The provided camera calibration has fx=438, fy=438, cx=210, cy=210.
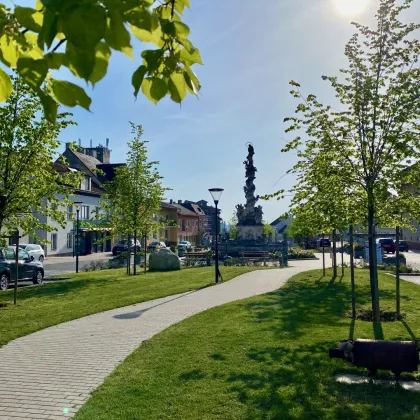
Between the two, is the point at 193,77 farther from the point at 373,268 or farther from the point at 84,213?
the point at 84,213

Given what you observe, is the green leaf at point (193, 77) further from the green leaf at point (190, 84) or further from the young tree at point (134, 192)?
the young tree at point (134, 192)

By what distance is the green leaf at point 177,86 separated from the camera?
1.98 meters

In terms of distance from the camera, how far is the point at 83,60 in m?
1.48

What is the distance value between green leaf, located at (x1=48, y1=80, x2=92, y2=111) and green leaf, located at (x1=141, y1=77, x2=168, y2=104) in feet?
1.34

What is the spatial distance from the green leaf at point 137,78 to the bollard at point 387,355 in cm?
485

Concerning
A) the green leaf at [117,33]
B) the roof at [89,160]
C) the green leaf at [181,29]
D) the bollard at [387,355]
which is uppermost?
the roof at [89,160]

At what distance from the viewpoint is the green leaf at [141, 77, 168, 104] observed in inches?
78.2

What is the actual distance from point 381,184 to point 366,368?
4.31 m

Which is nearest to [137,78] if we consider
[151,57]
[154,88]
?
[151,57]

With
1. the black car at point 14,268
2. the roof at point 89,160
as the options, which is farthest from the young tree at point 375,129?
the roof at point 89,160

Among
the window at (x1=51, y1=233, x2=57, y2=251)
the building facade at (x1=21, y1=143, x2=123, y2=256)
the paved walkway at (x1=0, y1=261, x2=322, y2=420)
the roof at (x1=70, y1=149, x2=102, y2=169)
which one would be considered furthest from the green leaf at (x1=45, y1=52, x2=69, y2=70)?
the roof at (x1=70, y1=149, x2=102, y2=169)

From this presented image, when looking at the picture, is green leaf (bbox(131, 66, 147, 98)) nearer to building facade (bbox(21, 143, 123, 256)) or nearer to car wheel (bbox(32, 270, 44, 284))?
car wheel (bbox(32, 270, 44, 284))

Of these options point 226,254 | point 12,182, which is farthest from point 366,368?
point 226,254

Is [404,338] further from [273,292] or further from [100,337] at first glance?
[273,292]
